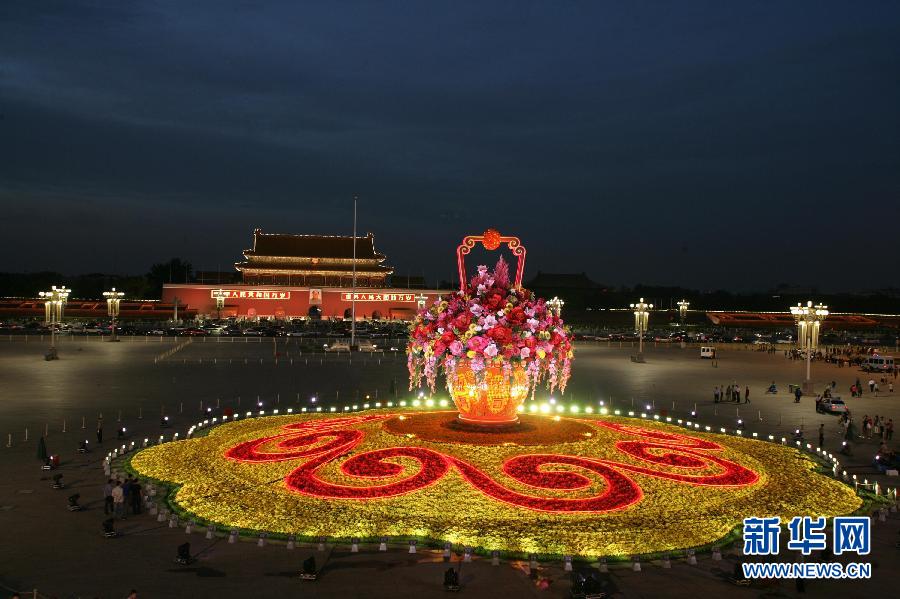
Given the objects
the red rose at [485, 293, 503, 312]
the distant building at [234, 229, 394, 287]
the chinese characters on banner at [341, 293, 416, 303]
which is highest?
the distant building at [234, 229, 394, 287]

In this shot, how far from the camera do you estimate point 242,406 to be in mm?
25328

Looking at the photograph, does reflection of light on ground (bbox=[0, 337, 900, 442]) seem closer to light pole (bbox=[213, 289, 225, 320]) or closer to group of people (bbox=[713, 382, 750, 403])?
group of people (bbox=[713, 382, 750, 403])

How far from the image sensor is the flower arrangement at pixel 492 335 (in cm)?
→ 1438

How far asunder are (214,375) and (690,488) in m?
26.7

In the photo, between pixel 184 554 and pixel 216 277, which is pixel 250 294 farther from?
pixel 184 554

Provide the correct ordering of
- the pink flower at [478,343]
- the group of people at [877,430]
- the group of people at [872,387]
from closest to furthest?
the pink flower at [478,343]
the group of people at [877,430]
the group of people at [872,387]

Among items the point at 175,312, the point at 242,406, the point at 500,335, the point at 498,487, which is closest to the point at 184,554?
the point at 498,487

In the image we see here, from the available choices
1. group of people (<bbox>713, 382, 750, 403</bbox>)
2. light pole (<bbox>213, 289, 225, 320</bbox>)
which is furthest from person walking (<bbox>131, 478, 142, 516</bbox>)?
→ light pole (<bbox>213, 289, 225, 320</bbox>)

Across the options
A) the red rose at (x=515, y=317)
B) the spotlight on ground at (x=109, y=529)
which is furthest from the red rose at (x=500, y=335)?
the spotlight on ground at (x=109, y=529)

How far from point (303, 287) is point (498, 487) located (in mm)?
70312

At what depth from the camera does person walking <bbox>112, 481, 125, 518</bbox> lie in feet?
40.6

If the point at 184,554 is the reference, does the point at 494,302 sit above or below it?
above

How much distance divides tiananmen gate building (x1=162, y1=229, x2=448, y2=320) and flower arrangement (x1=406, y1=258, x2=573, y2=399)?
64559 mm

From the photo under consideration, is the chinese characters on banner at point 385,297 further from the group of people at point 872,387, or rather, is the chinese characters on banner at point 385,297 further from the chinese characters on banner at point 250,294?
the group of people at point 872,387
